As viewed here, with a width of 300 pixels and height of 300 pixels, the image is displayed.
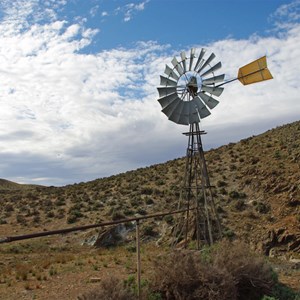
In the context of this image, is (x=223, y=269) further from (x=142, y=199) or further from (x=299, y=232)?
(x=142, y=199)

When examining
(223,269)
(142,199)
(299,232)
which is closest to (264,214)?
(299,232)

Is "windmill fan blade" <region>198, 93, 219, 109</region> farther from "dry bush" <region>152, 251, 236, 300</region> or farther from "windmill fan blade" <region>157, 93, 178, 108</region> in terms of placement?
"dry bush" <region>152, 251, 236, 300</region>

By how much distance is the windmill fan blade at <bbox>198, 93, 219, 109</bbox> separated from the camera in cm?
1212

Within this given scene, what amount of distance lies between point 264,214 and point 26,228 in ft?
46.2

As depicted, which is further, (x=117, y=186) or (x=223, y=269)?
(x=117, y=186)

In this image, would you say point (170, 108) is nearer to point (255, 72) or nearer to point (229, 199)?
point (255, 72)

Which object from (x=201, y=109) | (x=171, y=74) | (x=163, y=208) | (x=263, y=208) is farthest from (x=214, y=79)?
(x=163, y=208)

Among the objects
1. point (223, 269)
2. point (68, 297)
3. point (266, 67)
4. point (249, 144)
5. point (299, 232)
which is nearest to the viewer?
point (223, 269)

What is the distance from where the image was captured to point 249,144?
32594mm

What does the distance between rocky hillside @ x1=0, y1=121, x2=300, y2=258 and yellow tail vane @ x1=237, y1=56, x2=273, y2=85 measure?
5.57 m

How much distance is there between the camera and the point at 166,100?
12.6 metres

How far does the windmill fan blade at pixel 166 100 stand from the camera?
12.6 meters

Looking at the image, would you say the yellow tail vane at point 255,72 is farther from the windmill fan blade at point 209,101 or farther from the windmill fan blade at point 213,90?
the windmill fan blade at point 209,101

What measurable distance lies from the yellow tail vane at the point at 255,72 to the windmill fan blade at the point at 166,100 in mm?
2219
